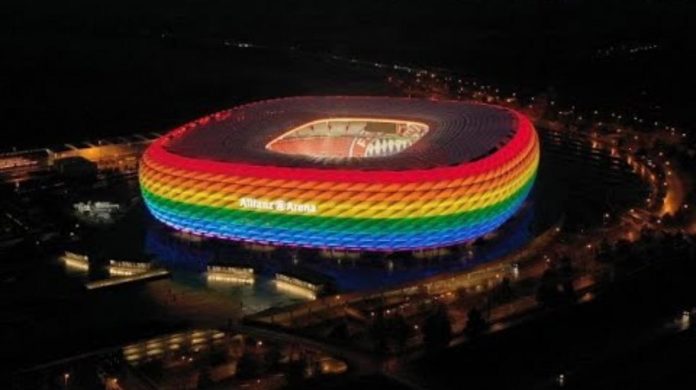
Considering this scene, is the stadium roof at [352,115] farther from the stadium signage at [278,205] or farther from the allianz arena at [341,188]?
the stadium signage at [278,205]

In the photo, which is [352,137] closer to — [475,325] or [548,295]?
[548,295]

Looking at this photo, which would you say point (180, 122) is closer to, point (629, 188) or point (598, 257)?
point (629, 188)

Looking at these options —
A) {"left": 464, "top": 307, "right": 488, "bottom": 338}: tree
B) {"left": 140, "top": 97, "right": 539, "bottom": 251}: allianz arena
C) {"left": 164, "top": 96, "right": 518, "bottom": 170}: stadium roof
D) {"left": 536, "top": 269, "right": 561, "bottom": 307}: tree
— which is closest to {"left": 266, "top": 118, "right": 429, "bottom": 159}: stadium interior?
{"left": 164, "top": 96, "right": 518, "bottom": 170}: stadium roof

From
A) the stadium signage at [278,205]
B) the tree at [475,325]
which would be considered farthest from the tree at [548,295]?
the stadium signage at [278,205]

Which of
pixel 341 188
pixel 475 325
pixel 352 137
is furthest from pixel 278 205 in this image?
pixel 352 137

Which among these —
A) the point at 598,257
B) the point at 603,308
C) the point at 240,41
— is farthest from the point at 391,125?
the point at 240,41

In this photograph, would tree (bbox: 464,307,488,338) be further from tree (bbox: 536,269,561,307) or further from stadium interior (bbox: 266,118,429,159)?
→ stadium interior (bbox: 266,118,429,159)

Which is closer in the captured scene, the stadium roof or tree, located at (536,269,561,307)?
tree, located at (536,269,561,307)
